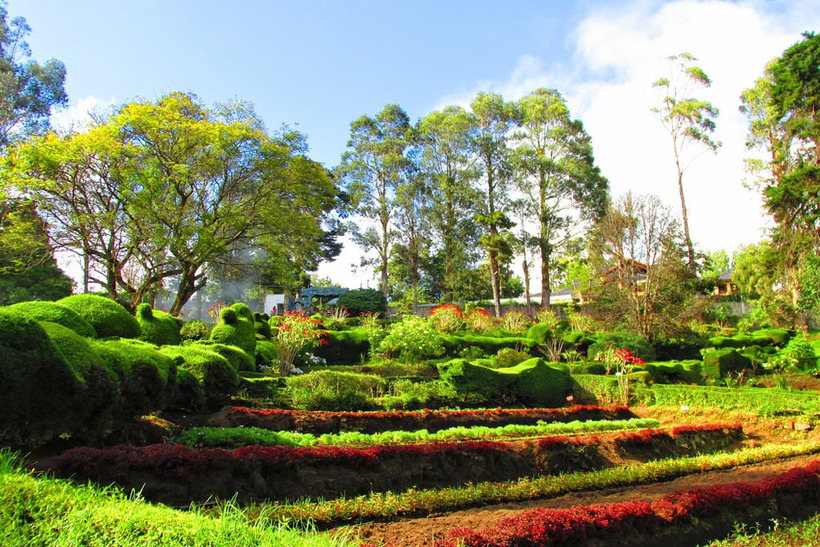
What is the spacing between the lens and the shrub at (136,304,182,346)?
29.6ft

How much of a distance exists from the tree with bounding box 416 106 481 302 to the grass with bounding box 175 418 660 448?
2324 centimetres

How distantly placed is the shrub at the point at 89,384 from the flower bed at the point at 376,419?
2.17 m

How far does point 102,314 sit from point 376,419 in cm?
435

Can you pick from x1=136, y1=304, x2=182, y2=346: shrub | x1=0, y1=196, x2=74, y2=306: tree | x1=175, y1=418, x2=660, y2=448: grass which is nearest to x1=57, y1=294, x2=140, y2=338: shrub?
x1=136, y1=304, x2=182, y2=346: shrub

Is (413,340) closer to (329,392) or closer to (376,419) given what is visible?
(329,392)

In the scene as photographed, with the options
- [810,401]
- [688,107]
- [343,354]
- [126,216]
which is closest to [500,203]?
[688,107]

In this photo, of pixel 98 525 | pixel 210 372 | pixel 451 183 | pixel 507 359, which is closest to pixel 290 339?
pixel 210 372

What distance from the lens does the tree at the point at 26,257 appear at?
16484mm

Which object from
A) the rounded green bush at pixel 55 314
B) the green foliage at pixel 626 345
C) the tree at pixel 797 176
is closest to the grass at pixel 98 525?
the rounded green bush at pixel 55 314

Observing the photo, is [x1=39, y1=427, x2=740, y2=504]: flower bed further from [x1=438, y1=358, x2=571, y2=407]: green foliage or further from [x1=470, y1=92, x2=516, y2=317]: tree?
[x1=470, y1=92, x2=516, y2=317]: tree

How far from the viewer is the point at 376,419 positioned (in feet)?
25.4

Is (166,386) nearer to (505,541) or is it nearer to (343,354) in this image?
(505,541)

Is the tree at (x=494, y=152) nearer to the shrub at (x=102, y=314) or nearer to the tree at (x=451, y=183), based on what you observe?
the tree at (x=451, y=183)

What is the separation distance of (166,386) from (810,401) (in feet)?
34.4
